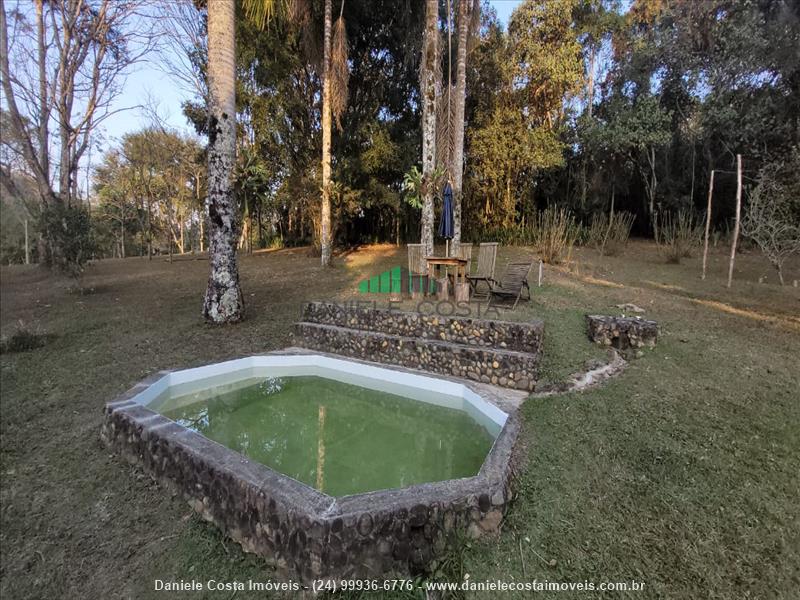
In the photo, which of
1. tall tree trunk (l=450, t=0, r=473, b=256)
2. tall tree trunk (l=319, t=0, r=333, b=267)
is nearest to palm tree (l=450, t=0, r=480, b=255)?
tall tree trunk (l=450, t=0, r=473, b=256)

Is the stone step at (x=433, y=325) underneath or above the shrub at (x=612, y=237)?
underneath

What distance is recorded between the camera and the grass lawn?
2.06m

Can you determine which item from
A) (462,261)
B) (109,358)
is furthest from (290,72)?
(109,358)

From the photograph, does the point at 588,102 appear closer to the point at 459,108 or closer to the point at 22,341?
the point at 459,108

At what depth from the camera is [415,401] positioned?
4516 millimetres

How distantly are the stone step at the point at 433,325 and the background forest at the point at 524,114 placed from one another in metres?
6.28

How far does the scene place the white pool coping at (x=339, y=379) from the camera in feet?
13.1

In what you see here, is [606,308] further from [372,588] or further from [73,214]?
[73,214]

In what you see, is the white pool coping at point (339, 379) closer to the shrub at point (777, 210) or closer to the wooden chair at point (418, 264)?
the wooden chair at point (418, 264)

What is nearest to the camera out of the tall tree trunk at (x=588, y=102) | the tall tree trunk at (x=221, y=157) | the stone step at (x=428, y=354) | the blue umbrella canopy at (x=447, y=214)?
the stone step at (x=428, y=354)

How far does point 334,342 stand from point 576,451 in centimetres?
375

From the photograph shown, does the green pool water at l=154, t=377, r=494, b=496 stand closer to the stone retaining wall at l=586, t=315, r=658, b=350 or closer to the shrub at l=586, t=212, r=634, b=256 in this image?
the stone retaining wall at l=586, t=315, r=658, b=350
